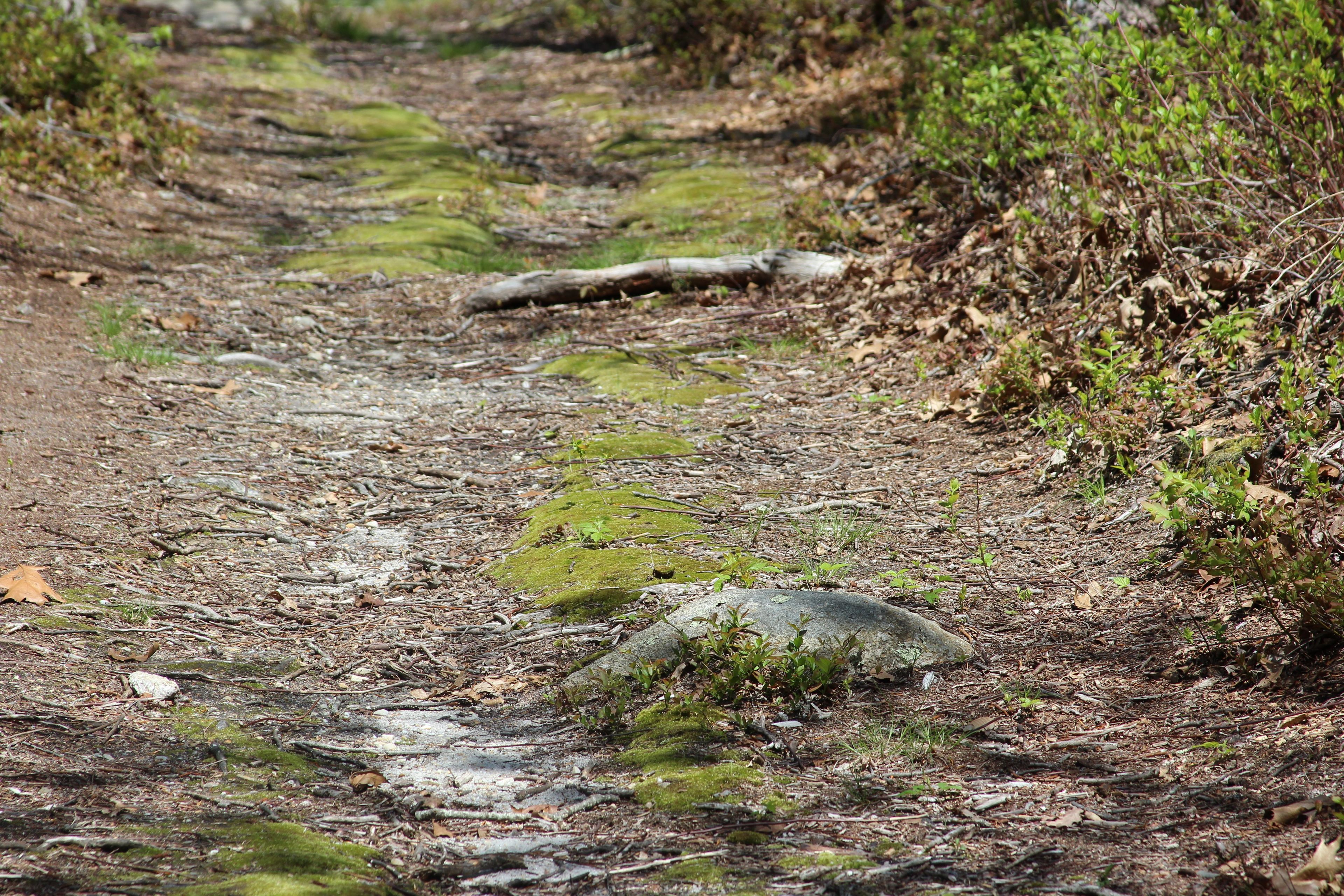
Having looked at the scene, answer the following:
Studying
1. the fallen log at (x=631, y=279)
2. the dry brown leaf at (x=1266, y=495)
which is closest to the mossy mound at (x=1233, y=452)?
the dry brown leaf at (x=1266, y=495)

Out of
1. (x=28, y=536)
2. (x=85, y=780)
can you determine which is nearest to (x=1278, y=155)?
(x=85, y=780)

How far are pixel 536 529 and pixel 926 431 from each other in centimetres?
233

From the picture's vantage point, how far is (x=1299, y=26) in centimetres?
511

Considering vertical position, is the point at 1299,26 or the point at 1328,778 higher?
the point at 1299,26

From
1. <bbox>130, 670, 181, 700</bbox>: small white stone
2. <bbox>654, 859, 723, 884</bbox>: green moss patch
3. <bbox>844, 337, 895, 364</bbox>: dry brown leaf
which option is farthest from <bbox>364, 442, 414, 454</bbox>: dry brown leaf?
<bbox>654, 859, 723, 884</bbox>: green moss patch

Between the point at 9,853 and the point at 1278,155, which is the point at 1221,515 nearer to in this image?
the point at 1278,155

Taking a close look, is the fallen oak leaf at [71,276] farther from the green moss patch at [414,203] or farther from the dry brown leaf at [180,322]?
the green moss patch at [414,203]

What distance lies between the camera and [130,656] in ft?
11.7

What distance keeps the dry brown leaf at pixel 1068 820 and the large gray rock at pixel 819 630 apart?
87 cm

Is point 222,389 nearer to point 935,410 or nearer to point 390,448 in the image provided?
point 390,448

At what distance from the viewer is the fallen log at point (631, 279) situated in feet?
27.3

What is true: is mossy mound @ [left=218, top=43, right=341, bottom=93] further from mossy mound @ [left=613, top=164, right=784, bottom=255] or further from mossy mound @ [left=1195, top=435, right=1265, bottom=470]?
mossy mound @ [left=1195, top=435, right=1265, bottom=470]

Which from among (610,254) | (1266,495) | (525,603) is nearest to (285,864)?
(525,603)

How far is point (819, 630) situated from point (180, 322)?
591 cm
